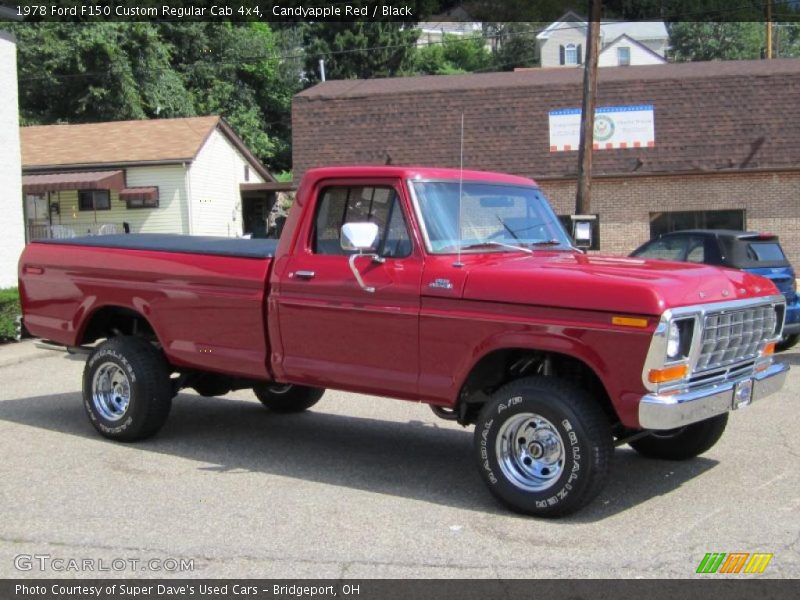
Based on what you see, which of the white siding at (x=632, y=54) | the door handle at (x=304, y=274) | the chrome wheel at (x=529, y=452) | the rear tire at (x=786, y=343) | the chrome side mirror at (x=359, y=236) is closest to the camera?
the chrome wheel at (x=529, y=452)

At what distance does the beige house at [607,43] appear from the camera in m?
65.0

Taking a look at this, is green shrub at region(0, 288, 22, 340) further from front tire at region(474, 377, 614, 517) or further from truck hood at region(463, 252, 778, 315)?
front tire at region(474, 377, 614, 517)

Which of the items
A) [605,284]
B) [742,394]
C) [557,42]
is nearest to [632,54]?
[557,42]

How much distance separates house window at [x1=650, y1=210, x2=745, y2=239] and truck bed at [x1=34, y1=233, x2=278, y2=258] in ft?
69.1

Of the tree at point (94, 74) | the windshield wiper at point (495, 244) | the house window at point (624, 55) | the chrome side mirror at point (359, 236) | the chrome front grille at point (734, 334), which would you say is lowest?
the chrome front grille at point (734, 334)

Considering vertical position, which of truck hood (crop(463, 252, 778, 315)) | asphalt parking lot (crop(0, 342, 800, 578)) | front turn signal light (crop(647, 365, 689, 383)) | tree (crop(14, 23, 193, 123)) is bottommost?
asphalt parking lot (crop(0, 342, 800, 578))

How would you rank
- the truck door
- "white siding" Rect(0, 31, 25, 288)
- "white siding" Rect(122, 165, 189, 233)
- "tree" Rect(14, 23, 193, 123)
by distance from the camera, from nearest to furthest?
the truck door < "white siding" Rect(0, 31, 25, 288) < "white siding" Rect(122, 165, 189, 233) < "tree" Rect(14, 23, 193, 123)

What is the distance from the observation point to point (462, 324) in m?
5.78

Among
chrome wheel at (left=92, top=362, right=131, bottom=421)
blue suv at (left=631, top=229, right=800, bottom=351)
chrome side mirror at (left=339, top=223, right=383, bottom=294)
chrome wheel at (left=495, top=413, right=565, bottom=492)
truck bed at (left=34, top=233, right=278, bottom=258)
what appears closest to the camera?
chrome wheel at (left=495, top=413, right=565, bottom=492)

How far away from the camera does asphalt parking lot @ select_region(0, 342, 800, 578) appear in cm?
489

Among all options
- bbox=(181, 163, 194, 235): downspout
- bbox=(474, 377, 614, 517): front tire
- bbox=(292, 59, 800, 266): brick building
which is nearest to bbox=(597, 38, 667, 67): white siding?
bbox=(292, 59, 800, 266): brick building

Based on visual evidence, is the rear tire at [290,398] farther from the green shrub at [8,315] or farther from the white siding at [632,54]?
the white siding at [632,54]

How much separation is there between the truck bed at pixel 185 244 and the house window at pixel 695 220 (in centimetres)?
2105

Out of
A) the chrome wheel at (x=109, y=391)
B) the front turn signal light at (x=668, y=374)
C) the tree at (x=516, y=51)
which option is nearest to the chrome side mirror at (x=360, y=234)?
the front turn signal light at (x=668, y=374)
